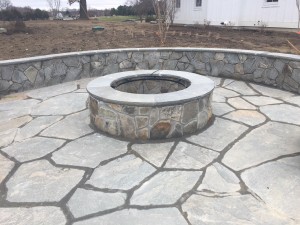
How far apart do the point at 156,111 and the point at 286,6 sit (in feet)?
32.1

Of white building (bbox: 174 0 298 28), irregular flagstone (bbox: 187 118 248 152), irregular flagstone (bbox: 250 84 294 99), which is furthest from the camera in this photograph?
white building (bbox: 174 0 298 28)

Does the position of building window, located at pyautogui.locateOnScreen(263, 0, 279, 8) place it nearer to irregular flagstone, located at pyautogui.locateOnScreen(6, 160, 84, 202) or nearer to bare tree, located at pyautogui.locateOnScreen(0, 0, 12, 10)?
irregular flagstone, located at pyautogui.locateOnScreen(6, 160, 84, 202)

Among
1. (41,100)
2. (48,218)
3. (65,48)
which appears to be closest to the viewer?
(48,218)

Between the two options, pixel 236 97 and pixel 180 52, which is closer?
pixel 236 97

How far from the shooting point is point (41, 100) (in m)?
4.77

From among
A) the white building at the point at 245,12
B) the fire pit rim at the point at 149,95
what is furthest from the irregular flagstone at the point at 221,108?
the white building at the point at 245,12

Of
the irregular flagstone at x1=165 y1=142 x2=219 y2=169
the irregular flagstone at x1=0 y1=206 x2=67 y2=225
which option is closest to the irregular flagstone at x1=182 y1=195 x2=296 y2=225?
the irregular flagstone at x1=165 y1=142 x2=219 y2=169

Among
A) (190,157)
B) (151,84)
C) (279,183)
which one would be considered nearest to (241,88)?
(151,84)

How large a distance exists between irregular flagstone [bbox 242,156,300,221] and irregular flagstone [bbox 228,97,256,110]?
1538 mm

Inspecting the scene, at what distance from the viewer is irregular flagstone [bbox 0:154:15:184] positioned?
8.72 ft

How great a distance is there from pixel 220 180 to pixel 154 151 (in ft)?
Answer: 2.72

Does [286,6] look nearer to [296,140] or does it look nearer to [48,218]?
[296,140]

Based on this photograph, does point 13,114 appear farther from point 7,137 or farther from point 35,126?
point 7,137

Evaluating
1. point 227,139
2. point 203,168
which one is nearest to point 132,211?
point 203,168
